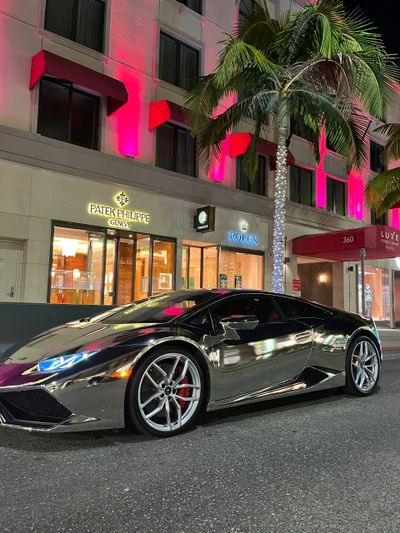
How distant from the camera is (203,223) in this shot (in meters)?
14.8

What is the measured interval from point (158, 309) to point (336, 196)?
18.2 metres

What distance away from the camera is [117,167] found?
1318 cm

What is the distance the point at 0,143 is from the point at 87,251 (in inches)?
142

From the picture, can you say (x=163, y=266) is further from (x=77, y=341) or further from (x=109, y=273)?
(x=77, y=341)

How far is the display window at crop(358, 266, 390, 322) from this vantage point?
72.6 ft

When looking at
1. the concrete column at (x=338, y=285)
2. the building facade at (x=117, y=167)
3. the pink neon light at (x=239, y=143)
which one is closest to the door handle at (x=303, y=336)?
the building facade at (x=117, y=167)

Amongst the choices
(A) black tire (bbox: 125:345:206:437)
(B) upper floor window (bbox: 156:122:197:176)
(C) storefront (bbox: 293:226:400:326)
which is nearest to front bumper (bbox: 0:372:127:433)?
(A) black tire (bbox: 125:345:206:437)

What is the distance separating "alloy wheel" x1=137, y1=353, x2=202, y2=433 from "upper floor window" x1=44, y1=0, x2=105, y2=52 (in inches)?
466

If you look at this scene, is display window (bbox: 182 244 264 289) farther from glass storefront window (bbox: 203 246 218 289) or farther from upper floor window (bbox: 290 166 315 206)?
upper floor window (bbox: 290 166 315 206)

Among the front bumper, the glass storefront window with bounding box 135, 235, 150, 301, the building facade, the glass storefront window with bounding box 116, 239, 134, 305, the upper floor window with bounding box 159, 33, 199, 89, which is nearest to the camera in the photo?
the front bumper

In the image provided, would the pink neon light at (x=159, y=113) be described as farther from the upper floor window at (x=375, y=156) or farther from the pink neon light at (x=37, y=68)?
the upper floor window at (x=375, y=156)

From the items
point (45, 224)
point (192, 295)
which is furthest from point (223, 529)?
point (45, 224)

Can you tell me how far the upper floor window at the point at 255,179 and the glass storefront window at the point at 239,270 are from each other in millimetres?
2574

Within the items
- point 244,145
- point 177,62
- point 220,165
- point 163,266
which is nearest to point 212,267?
point 163,266
